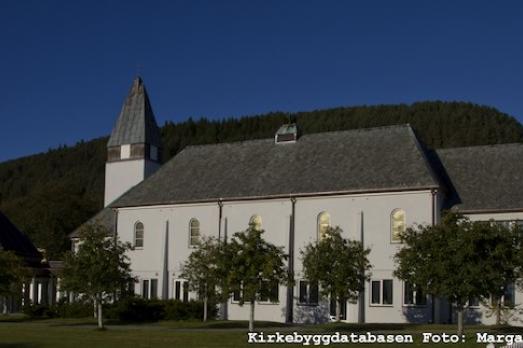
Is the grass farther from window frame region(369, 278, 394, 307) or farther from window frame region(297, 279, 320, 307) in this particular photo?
window frame region(297, 279, 320, 307)

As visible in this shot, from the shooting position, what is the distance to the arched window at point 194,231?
57.9 metres

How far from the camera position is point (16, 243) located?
2608 inches

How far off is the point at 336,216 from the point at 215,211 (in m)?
9.88

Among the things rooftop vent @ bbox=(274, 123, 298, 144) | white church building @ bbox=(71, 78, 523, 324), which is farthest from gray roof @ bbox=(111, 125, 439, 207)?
rooftop vent @ bbox=(274, 123, 298, 144)

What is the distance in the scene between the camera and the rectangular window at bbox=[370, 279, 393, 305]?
49375mm

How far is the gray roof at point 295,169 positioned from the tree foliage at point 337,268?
21.0 feet

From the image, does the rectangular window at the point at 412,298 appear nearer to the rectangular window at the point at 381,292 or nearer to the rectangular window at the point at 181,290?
the rectangular window at the point at 381,292

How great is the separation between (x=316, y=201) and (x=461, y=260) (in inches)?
783

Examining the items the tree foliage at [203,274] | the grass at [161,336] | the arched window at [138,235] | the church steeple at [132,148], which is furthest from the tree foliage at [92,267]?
the church steeple at [132,148]

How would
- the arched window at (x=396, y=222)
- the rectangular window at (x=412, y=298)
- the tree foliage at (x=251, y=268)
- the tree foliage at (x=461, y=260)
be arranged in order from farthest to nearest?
the arched window at (x=396, y=222), the rectangular window at (x=412, y=298), the tree foliage at (x=251, y=268), the tree foliage at (x=461, y=260)

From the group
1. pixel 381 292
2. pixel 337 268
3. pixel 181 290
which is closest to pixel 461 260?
pixel 337 268

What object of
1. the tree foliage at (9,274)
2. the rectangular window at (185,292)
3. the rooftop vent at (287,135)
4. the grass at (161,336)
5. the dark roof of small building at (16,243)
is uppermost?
the rooftop vent at (287,135)

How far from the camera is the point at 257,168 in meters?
58.4

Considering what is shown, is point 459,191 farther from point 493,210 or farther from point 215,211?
point 215,211
